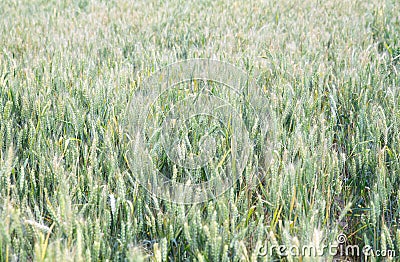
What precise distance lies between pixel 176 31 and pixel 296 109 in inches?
75.5

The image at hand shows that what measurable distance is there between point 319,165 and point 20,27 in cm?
316

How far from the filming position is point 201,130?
77.2 inches

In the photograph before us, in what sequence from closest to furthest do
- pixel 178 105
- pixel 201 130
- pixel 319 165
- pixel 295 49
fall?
pixel 319 165 → pixel 201 130 → pixel 178 105 → pixel 295 49

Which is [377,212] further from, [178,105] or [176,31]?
[176,31]

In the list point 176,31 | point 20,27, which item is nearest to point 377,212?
point 176,31

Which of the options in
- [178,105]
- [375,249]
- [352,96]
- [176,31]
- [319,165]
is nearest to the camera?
[375,249]

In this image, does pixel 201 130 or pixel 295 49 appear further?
pixel 295 49

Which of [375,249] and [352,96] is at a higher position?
[352,96]

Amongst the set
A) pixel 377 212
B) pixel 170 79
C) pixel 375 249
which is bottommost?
pixel 375 249

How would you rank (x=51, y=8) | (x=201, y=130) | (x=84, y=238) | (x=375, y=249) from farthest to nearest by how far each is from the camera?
(x=51, y=8) → (x=201, y=130) → (x=375, y=249) → (x=84, y=238)

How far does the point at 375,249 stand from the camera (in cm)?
145

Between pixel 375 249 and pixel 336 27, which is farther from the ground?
pixel 336 27

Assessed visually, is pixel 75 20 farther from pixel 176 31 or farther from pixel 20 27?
pixel 176 31

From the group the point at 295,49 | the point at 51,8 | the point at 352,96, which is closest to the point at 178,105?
the point at 352,96
